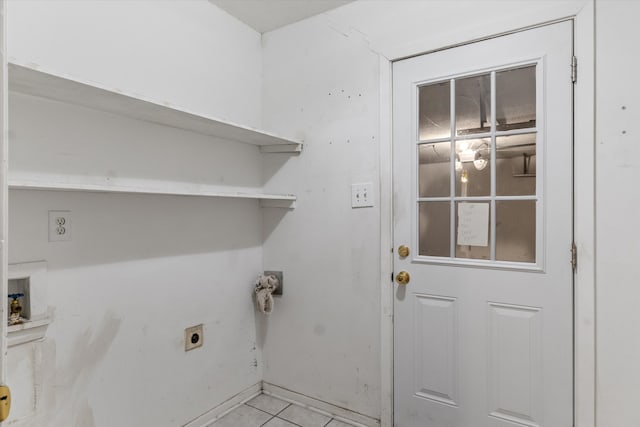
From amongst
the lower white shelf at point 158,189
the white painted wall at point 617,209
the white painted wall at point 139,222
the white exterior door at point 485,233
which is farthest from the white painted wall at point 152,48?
the white painted wall at point 617,209

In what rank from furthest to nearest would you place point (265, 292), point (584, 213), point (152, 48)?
point (265, 292)
point (152, 48)
point (584, 213)

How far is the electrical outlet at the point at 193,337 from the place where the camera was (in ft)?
6.20

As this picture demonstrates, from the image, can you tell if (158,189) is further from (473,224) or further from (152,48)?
(473,224)

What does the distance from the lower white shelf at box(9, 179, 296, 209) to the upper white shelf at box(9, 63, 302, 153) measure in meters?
0.30

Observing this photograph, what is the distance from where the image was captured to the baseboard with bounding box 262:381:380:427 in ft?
6.48

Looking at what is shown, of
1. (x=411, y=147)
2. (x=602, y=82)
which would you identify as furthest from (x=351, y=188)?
(x=602, y=82)

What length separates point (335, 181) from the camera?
207cm

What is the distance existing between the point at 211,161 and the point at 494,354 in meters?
1.68

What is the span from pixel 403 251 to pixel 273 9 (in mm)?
1517

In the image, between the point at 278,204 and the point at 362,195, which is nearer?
the point at 362,195

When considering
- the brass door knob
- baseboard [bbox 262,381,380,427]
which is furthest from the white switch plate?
baseboard [bbox 262,381,380,427]

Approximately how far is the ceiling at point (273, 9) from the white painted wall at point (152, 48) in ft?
0.19

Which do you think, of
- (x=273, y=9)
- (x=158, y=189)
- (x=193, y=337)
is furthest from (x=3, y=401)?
(x=273, y=9)

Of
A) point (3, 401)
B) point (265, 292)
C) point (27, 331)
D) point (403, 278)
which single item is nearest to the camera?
point (3, 401)
